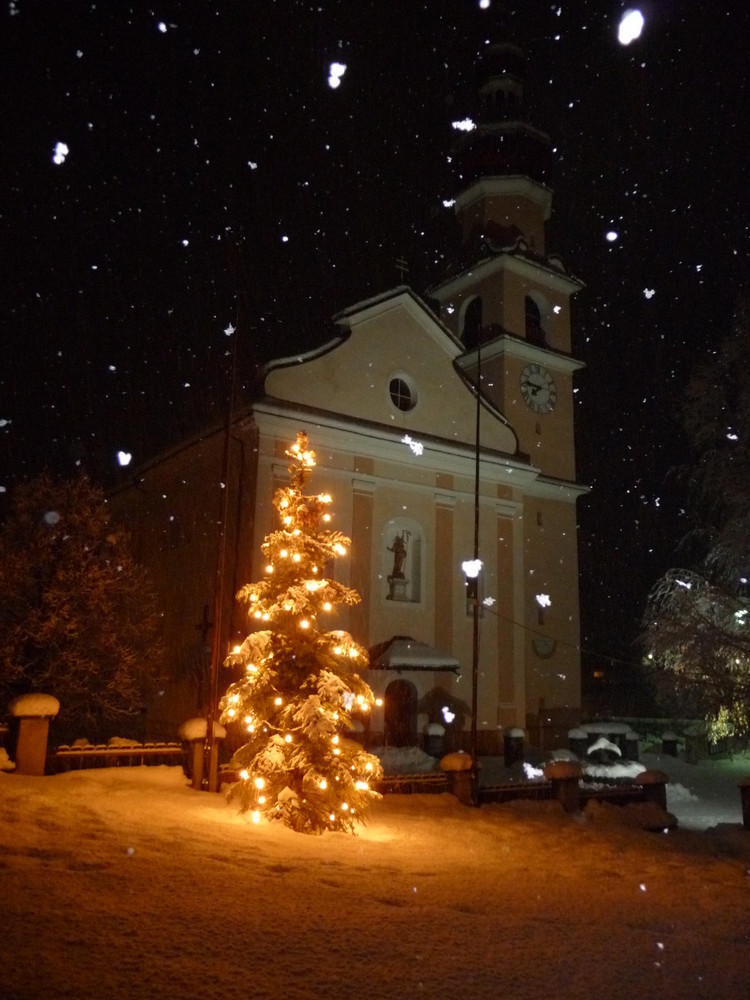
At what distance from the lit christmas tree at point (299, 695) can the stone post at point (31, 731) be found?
8.63 ft

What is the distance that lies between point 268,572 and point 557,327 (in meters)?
22.7

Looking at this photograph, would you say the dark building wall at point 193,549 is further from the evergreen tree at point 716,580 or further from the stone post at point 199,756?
the evergreen tree at point 716,580

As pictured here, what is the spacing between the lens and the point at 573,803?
1524 centimetres

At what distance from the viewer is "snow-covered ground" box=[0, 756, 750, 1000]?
203 inches

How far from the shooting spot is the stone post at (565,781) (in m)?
15.0

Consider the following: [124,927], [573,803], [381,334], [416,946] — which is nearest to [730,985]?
[416,946]

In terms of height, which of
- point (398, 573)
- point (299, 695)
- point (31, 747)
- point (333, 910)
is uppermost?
point (398, 573)

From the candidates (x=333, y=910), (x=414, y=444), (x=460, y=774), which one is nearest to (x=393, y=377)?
(x=414, y=444)

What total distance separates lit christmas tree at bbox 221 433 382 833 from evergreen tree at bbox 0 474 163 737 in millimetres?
8392

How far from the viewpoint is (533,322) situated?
3209 cm

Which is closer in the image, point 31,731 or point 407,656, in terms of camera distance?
point 31,731

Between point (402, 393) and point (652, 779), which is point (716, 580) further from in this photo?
point (402, 393)

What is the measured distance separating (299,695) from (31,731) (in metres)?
3.84

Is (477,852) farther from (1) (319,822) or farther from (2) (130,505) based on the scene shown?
(2) (130,505)
